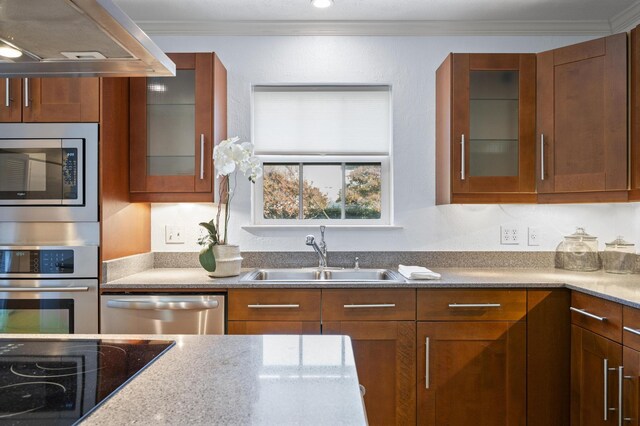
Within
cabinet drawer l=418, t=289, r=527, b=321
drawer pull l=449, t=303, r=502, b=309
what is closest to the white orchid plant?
cabinet drawer l=418, t=289, r=527, b=321

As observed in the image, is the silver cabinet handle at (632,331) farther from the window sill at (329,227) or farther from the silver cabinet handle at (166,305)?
the silver cabinet handle at (166,305)

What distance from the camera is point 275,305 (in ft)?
6.70

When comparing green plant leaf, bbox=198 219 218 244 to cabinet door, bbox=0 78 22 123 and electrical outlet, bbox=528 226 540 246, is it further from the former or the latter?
electrical outlet, bbox=528 226 540 246

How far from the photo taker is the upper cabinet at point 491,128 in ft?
7.58

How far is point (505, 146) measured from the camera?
7.66 ft

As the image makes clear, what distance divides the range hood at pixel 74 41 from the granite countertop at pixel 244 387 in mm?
715

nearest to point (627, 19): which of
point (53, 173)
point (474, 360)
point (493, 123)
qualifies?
point (493, 123)

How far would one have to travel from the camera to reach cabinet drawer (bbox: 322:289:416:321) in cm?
203

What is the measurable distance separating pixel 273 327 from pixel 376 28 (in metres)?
1.93

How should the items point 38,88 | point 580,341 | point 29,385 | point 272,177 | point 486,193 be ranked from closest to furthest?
point 29,385 → point 580,341 → point 38,88 → point 486,193 → point 272,177

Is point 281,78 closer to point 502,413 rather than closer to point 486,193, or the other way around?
point 486,193

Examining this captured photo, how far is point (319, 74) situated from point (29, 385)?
90.6 inches

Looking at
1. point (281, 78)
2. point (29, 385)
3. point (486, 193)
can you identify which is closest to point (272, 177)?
point (281, 78)

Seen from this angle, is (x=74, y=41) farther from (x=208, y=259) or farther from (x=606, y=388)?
(x=606, y=388)
